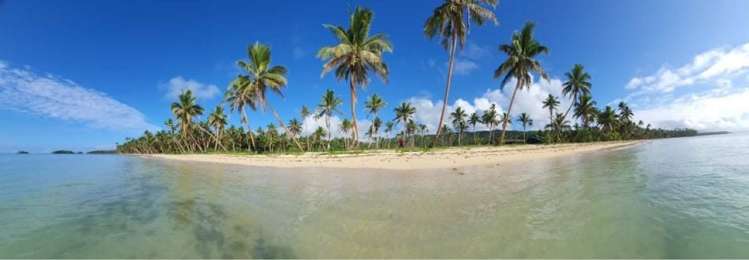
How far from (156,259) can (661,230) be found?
19.9 feet

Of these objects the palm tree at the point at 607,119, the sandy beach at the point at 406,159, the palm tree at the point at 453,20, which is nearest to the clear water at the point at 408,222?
the sandy beach at the point at 406,159

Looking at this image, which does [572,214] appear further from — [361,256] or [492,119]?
[492,119]

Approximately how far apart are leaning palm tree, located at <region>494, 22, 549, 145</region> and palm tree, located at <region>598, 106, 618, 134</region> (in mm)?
43704

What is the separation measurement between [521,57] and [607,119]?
4614cm

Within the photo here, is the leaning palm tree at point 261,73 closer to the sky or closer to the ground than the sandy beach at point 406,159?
closer to the sky

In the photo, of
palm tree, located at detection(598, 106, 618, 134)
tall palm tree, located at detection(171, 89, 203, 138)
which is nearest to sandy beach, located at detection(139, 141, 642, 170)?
tall palm tree, located at detection(171, 89, 203, 138)

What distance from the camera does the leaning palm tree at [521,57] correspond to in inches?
1036

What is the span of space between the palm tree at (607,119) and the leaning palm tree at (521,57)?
43.7m

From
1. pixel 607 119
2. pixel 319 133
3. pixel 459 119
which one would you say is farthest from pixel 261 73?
pixel 607 119

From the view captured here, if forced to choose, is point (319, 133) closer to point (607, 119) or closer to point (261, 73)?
point (261, 73)

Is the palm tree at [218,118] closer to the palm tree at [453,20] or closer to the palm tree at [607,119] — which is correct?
the palm tree at [453,20]

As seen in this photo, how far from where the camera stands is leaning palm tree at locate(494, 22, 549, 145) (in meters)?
26.3

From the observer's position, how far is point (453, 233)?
3506mm

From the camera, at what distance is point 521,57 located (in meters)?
26.4
